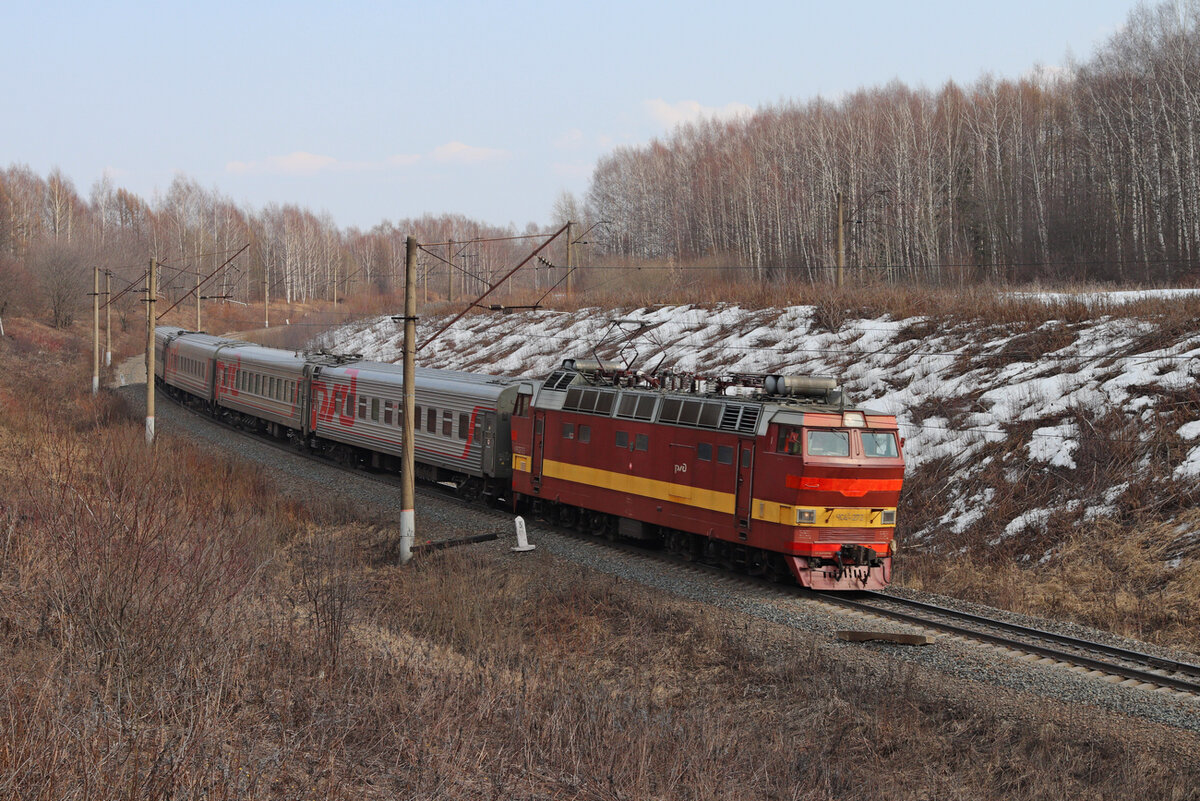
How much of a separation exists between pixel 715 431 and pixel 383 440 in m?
13.1

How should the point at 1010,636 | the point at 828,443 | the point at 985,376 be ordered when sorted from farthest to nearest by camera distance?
the point at 985,376, the point at 828,443, the point at 1010,636

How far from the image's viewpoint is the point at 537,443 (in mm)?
20906

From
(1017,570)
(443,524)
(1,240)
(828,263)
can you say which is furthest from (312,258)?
(1017,570)

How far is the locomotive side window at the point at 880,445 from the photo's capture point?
15289 millimetres

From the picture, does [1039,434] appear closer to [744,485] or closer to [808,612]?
[744,485]

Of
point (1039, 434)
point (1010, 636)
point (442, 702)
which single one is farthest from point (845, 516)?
point (442, 702)

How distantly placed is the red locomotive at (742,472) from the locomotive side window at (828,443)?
0.02m

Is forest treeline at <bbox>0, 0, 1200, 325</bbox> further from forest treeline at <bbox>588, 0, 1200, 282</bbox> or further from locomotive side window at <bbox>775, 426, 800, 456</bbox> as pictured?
locomotive side window at <bbox>775, 426, 800, 456</bbox>

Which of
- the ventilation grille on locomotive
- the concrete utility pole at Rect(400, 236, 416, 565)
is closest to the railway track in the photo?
the ventilation grille on locomotive

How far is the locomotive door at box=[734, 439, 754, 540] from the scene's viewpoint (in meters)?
15.6

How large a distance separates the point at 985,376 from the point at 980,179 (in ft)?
130

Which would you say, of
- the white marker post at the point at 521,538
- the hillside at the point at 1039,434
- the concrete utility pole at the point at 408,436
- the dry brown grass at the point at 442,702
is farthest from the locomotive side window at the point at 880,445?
the concrete utility pole at the point at 408,436

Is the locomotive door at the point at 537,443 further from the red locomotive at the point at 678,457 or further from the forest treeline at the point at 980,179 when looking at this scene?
the forest treeline at the point at 980,179

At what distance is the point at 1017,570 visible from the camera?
1670 cm
